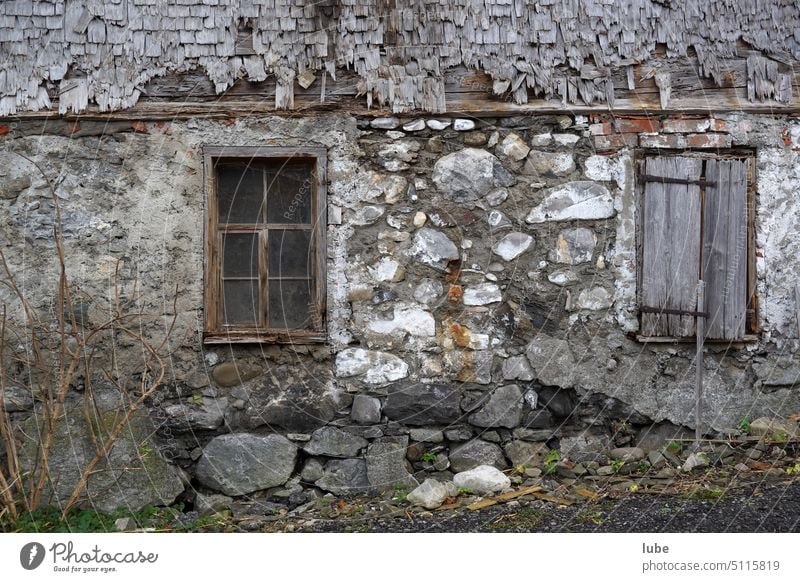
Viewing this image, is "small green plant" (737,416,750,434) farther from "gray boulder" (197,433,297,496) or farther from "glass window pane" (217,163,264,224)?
"glass window pane" (217,163,264,224)

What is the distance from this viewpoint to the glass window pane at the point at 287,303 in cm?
481

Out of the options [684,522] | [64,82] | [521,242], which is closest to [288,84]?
[64,82]

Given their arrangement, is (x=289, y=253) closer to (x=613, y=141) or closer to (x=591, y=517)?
(x=613, y=141)

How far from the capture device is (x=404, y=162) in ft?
15.5

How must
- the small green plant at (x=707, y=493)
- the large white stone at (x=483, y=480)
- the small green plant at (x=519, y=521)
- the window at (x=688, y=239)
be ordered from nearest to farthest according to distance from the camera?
1. the small green plant at (x=519, y=521)
2. the small green plant at (x=707, y=493)
3. the large white stone at (x=483, y=480)
4. the window at (x=688, y=239)

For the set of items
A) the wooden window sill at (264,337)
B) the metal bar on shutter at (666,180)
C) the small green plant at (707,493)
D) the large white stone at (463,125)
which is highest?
the large white stone at (463,125)

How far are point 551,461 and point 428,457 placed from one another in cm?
65

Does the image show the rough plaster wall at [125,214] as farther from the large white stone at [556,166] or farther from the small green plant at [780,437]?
the small green plant at [780,437]

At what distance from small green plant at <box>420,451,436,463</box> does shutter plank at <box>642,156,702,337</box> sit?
1.30m

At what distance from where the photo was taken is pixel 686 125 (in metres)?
4.80

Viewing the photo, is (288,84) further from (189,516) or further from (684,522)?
(684,522)

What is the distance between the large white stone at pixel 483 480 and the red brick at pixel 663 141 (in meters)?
1.91

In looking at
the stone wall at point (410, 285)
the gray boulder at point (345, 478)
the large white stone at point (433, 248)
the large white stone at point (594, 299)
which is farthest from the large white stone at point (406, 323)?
the large white stone at point (594, 299)

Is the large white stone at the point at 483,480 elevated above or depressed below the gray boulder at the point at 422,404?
below
